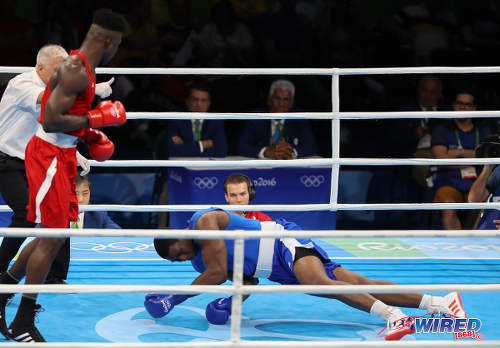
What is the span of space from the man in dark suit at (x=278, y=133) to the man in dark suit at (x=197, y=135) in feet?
0.63

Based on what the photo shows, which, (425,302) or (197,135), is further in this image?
(197,135)

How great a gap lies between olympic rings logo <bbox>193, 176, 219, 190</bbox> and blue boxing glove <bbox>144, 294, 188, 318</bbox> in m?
1.97

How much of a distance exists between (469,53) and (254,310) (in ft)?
12.9

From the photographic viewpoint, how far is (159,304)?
11.2 ft

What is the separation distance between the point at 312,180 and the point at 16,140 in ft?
8.55

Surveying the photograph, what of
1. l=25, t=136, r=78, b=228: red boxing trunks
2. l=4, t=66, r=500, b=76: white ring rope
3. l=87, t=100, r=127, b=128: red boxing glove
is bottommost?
l=25, t=136, r=78, b=228: red boxing trunks

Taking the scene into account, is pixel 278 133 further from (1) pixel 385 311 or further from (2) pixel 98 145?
(2) pixel 98 145

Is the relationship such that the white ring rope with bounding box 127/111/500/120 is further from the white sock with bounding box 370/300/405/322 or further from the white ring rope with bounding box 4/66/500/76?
the white sock with bounding box 370/300/405/322

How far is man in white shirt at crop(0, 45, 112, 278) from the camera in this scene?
10.9ft

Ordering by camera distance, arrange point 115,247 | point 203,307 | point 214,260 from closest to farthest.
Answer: point 214,260 < point 203,307 < point 115,247

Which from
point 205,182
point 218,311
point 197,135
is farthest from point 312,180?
point 218,311

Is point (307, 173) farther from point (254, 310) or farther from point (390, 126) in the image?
point (254, 310)

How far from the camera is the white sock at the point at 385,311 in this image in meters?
3.27

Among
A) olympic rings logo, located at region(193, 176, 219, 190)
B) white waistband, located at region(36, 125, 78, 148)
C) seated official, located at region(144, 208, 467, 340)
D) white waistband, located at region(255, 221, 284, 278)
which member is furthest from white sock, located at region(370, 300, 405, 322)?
olympic rings logo, located at region(193, 176, 219, 190)
